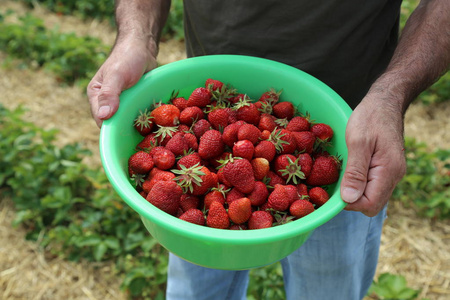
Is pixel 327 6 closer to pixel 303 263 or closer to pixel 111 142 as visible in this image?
pixel 111 142

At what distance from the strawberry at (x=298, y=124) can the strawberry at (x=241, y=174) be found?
0.22m

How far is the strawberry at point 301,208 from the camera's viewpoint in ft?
3.76

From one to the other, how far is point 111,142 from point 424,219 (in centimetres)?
210

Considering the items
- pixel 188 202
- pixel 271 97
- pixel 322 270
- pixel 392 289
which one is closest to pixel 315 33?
pixel 271 97

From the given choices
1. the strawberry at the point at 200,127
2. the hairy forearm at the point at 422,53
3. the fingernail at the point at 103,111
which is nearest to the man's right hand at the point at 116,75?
A: the fingernail at the point at 103,111

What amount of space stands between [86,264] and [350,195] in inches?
65.5

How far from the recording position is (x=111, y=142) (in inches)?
47.6

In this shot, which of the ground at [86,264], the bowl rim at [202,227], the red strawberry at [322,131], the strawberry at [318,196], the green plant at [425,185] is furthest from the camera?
the green plant at [425,185]

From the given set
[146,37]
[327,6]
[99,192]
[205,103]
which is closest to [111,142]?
[205,103]

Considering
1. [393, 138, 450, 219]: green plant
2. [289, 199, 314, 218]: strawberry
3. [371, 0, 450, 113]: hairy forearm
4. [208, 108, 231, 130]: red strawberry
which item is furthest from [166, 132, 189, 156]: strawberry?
[393, 138, 450, 219]: green plant

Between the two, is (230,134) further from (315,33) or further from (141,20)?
(141,20)

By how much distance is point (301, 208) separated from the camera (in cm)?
114

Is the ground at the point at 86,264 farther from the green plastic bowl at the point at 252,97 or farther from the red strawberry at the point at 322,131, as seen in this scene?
the red strawberry at the point at 322,131

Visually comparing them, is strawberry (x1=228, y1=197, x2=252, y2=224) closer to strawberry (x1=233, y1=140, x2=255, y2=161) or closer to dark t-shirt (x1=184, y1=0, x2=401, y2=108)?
strawberry (x1=233, y1=140, x2=255, y2=161)
